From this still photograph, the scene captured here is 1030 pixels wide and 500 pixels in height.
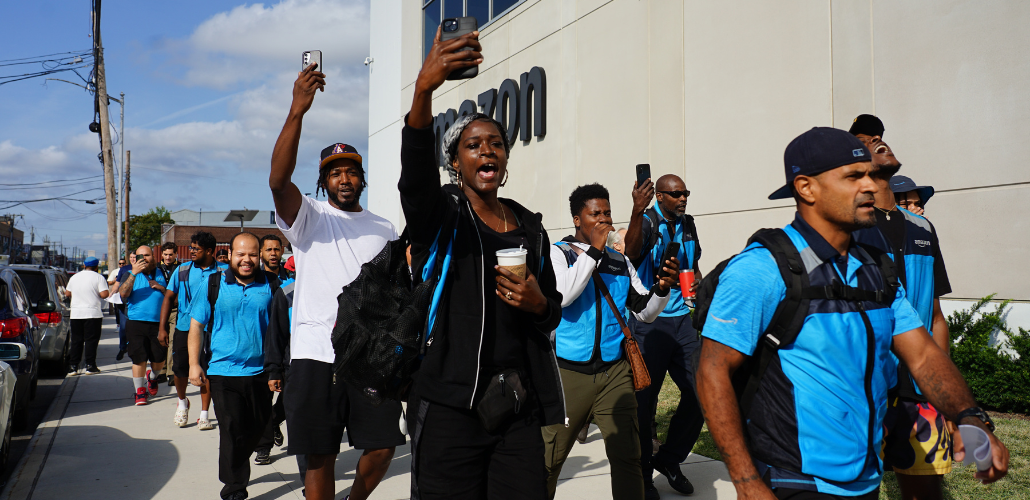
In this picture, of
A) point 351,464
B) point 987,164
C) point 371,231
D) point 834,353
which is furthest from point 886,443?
point 987,164

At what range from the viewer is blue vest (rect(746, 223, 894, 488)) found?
2.14 meters

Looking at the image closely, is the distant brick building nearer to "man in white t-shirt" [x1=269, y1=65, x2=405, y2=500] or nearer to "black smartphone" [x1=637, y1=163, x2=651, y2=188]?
"black smartphone" [x1=637, y1=163, x2=651, y2=188]

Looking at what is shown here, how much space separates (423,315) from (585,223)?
2.52 metres

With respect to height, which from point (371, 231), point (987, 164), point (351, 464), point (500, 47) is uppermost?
point (500, 47)

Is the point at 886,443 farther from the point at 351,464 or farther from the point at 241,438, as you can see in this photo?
the point at 351,464

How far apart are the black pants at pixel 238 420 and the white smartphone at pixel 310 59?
305 centimetres

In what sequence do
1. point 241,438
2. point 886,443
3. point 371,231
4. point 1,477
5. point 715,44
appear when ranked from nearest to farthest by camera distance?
point 886,443 → point 371,231 → point 241,438 → point 1,477 → point 715,44

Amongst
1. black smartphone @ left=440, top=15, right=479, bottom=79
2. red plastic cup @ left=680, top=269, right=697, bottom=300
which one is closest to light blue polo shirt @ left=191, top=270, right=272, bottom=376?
red plastic cup @ left=680, top=269, right=697, bottom=300

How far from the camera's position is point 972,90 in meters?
7.55

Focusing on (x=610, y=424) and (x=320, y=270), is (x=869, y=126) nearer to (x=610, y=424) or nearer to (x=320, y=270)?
(x=610, y=424)

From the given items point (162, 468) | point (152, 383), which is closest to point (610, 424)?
point (162, 468)

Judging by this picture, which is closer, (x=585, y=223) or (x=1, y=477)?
(x=585, y=223)

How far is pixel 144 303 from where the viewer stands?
10086 millimetres

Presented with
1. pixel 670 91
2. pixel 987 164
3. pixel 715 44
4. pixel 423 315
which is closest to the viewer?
pixel 423 315
